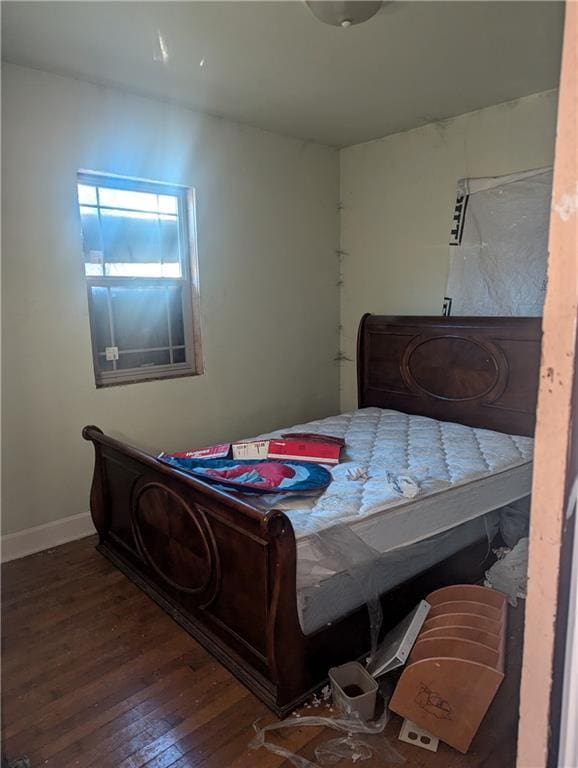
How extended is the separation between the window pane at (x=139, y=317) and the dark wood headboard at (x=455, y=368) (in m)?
1.45

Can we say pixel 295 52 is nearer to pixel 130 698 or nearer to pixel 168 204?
pixel 168 204

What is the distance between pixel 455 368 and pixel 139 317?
80.8 inches

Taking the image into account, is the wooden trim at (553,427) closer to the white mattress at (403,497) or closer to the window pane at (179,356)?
the white mattress at (403,497)

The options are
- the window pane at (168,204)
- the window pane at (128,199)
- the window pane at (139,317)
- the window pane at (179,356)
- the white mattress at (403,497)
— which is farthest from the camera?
the window pane at (179,356)


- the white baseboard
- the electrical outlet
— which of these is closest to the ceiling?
A: the white baseboard

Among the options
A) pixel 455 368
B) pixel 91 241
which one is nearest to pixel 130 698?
pixel 91 241

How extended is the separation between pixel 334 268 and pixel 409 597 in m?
2.78

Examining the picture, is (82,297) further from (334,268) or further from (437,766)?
(437,766)

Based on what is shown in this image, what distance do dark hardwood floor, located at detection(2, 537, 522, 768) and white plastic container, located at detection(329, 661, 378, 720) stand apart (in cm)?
8

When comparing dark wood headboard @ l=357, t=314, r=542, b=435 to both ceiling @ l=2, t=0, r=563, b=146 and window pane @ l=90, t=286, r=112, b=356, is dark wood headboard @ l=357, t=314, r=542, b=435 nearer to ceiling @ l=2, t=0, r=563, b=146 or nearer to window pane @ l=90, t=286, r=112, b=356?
ceiling @ l=2, t=0, r=563, b=146

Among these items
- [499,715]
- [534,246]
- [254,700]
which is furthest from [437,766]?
[534,246]

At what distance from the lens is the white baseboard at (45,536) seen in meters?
2.67

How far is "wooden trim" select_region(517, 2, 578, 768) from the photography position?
1.77 feet

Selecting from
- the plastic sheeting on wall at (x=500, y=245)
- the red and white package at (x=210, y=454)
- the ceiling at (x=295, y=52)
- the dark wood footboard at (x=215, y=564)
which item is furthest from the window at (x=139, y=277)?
the plastic sheeting on wall at (x=500, y=245)
